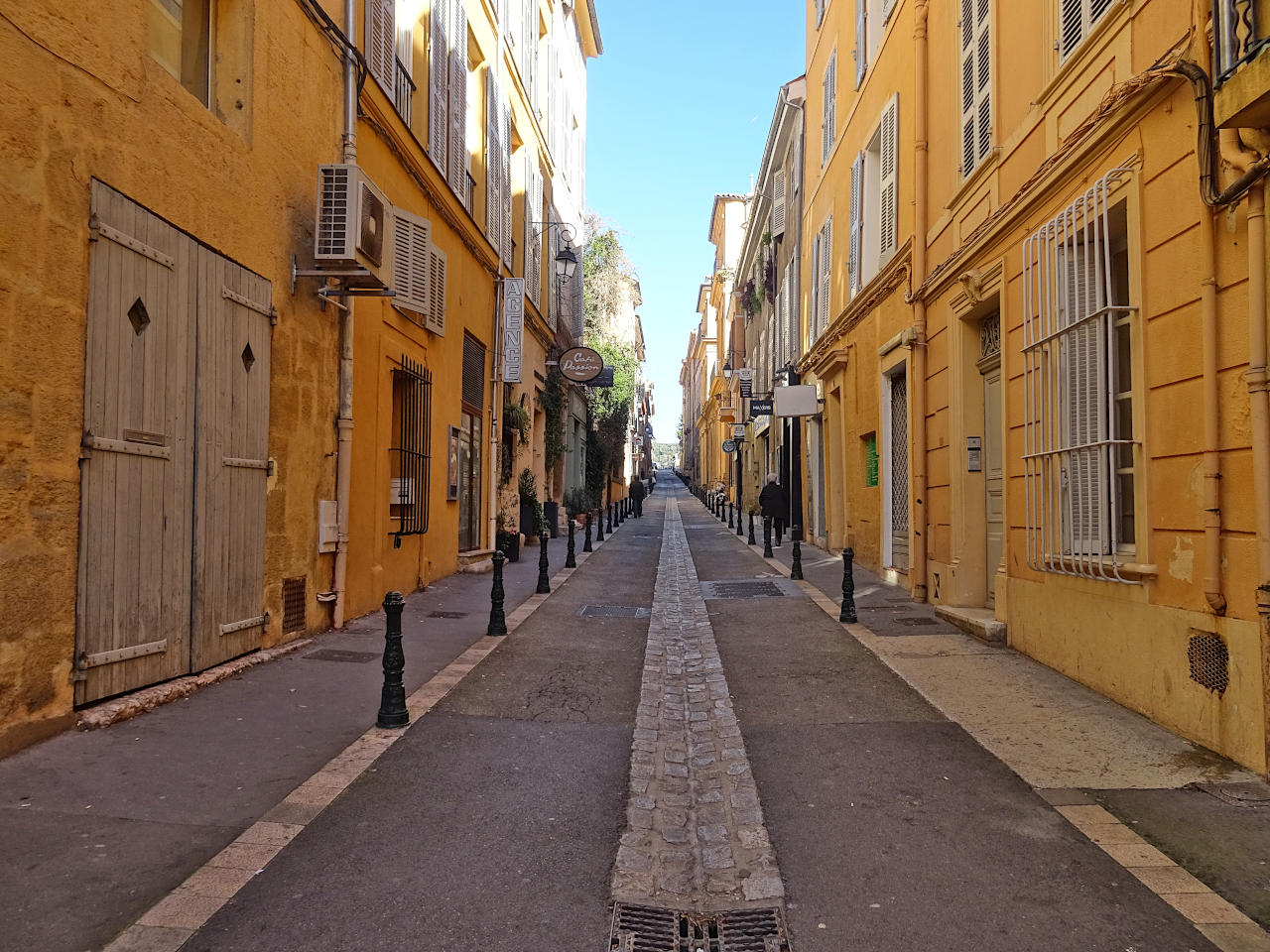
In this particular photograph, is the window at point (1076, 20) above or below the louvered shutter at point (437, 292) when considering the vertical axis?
above

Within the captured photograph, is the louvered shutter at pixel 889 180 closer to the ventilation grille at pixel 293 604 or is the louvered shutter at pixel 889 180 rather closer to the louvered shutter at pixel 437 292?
the louvered shutter at pixel 437 292

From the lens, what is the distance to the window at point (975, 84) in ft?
27.5

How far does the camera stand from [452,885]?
10.2ft

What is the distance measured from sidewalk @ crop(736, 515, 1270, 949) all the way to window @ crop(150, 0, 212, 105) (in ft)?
21.7

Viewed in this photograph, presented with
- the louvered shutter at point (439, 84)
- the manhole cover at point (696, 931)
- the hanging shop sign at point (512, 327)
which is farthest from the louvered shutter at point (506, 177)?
the manhole cover at point (696, 931)

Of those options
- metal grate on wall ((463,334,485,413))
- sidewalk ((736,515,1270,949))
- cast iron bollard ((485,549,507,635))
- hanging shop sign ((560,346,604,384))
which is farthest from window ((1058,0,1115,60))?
hanging shop sign ((560,346,604,384))

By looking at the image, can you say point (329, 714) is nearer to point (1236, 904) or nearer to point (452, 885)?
point (452, 885)

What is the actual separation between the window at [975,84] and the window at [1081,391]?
2239 mm

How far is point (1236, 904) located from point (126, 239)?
241 inches

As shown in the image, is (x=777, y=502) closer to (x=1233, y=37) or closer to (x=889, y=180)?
(x=889, y=180)

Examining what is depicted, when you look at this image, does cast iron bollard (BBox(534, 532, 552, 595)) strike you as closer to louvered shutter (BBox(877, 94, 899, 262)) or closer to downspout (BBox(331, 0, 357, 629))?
downspout (BBox(331, 0, 357, 629))

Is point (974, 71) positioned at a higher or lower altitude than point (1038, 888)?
higher

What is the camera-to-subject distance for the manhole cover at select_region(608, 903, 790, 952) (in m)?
2.81

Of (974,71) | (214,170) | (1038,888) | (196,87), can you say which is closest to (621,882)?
(1038,888)
